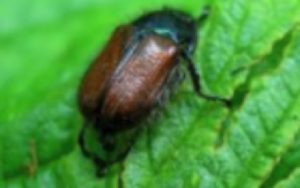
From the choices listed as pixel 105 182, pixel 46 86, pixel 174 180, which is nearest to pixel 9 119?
pixel 46 86

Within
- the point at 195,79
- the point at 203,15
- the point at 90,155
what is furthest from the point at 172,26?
the point at 90,155

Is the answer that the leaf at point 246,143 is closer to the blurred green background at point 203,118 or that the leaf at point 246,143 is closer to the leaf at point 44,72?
the blurred green background at point 203,118

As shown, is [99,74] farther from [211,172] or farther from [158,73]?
[211,172]

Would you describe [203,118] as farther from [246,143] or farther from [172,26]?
[172,26]

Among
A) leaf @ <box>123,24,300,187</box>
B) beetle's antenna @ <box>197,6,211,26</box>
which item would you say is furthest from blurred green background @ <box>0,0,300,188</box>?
beetle's antenna @ <box>197,6,211,26</box>

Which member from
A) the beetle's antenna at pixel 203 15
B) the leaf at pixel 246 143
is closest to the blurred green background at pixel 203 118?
the leaf at pixel 246 143

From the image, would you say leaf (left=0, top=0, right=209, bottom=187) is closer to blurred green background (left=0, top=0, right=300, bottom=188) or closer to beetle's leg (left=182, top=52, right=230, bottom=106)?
blurred green background (left=0, top=0, right=300, bottom=188)
